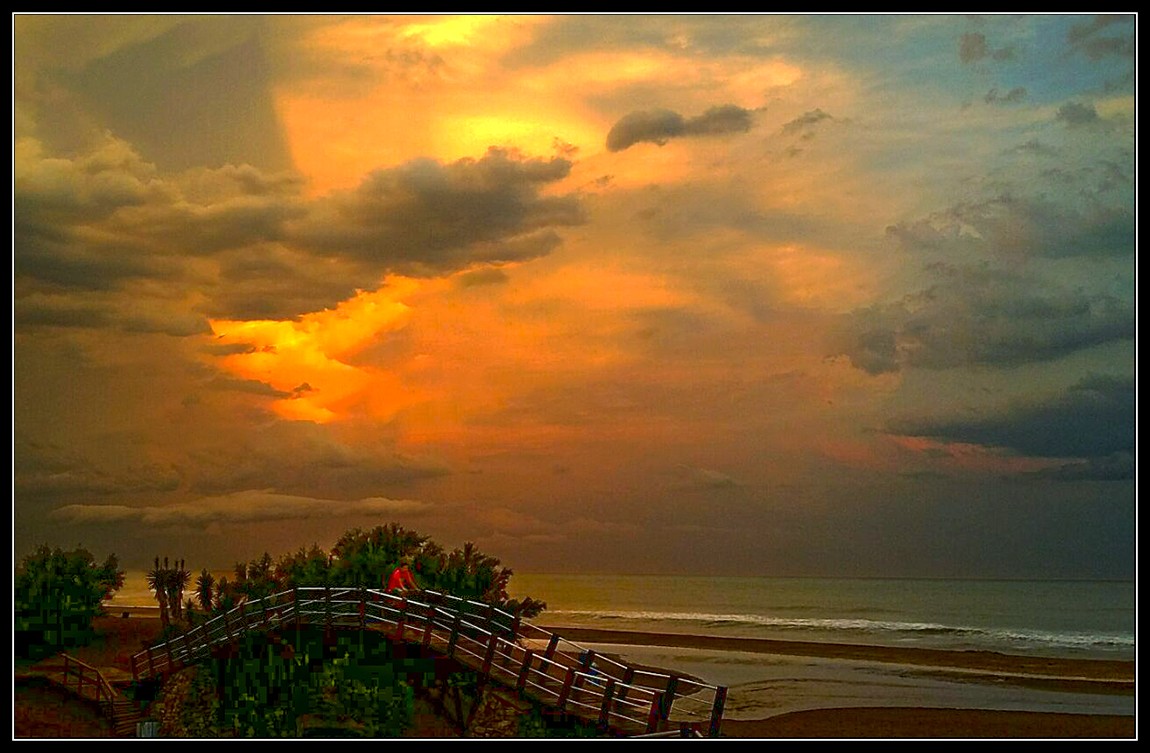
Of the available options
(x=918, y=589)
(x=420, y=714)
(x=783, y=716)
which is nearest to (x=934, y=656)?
(x=783, y=716)

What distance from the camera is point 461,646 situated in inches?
763

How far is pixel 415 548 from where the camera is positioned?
24422mm

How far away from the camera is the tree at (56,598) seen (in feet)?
76.7

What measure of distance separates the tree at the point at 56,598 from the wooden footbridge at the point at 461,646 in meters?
3.85

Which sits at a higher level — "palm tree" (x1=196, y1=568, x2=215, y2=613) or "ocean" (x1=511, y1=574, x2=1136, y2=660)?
"palm tree" (x1=196, y1=568, x2=215, y2=613)

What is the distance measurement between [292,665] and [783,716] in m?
14.2

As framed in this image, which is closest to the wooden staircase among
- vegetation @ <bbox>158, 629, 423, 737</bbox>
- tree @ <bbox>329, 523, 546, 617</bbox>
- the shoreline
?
vegetation @ <bbox>158, 629, 423, 737</bbox>

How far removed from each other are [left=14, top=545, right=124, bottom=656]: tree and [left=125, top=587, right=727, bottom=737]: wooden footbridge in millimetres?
3846

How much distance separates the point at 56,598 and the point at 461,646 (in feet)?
34.2

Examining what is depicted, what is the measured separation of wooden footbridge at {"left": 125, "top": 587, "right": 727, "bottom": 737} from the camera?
18734 millimetres

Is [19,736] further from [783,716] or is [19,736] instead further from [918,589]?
[918,589]

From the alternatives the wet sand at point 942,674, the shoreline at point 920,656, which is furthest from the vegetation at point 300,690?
the shoreline at point 920,656

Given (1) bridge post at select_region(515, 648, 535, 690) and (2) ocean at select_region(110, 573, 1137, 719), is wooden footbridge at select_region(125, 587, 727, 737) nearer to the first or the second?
(1) bridge post at select_region(515, 648, 535, 690)

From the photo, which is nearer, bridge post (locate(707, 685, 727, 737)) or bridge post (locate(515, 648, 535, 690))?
bridge post (locate(515, 648, 535, 690))
